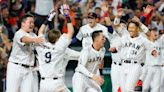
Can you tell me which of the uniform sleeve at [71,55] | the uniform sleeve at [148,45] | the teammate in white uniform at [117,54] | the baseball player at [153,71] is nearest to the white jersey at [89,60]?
the uniform sleeve at [71,55]

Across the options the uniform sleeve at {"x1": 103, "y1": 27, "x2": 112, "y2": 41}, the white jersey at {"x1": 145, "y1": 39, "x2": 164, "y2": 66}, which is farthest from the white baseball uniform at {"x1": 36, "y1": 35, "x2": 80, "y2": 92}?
the white jersey at {"x1": 145, "y1": 39, "x2": 164, "y2": 66}

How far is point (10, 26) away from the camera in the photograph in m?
16.5

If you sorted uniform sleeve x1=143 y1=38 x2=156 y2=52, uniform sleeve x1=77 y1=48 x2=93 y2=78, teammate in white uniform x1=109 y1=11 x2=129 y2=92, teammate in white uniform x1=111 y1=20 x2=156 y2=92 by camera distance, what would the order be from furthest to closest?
teammate in white uniform x1=109 y1=11 x2=129 y2=92
uniform sleeve x1=143 y1=38 x2=156 y2=52
teammate in white uniform x1=111 y1=20 x2=156 y2=92
uniform sleeve x1=77 y1=48 x2=93 y2=78

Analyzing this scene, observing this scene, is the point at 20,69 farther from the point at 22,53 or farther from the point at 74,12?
the point at 74,12

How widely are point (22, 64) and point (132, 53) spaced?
8.37 ft

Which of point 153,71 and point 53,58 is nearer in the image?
point 53,58

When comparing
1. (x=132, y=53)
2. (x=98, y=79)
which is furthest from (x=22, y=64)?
(x=132, y=53)

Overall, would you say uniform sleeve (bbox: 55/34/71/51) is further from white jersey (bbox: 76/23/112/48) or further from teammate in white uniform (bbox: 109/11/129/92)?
white jersey (bbox: 76/23/112/48)

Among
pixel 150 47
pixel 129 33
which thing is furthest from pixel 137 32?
pixel 150 47

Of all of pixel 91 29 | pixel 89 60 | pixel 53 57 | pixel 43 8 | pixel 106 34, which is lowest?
pixel 89 60

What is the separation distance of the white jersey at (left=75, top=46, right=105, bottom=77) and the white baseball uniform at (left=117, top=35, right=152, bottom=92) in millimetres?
1284

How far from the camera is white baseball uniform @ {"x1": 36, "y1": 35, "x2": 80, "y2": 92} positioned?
11297mm

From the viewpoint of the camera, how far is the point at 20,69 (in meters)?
12.0

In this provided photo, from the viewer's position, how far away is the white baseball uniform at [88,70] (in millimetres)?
11789
